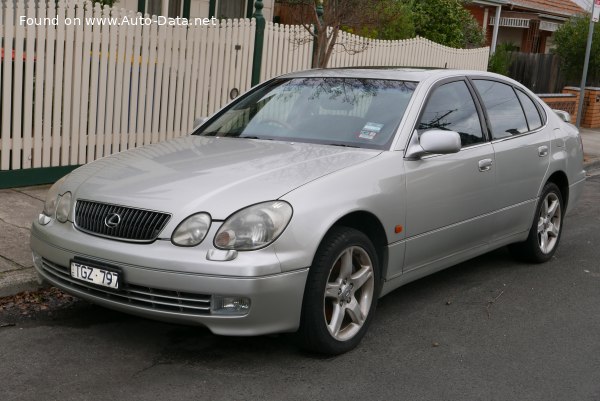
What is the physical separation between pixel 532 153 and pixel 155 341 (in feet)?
11.0

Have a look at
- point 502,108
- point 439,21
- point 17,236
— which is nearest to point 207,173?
point 17,236

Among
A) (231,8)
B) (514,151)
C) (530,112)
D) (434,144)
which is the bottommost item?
(514,151)

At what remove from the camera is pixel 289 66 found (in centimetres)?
1154

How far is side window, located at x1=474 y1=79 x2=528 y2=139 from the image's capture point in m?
6.43

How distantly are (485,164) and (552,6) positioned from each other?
74.7 feet

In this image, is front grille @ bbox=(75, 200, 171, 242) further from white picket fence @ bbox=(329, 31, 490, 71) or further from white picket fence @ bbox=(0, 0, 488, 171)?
white picket fence @ bbox=(329, 31, 490, 71)

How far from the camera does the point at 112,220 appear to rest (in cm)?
457

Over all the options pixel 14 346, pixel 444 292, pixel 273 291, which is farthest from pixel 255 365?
pixel 444 292

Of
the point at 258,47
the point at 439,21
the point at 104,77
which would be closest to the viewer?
the point at 104,77

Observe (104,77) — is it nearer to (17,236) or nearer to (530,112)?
(17,236)

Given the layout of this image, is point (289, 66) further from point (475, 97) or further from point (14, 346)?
point (14, 346)

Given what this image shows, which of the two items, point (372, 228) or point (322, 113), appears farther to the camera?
point (322, 113)

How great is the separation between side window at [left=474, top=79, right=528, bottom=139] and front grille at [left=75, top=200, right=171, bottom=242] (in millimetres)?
2914

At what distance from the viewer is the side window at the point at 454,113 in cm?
575
